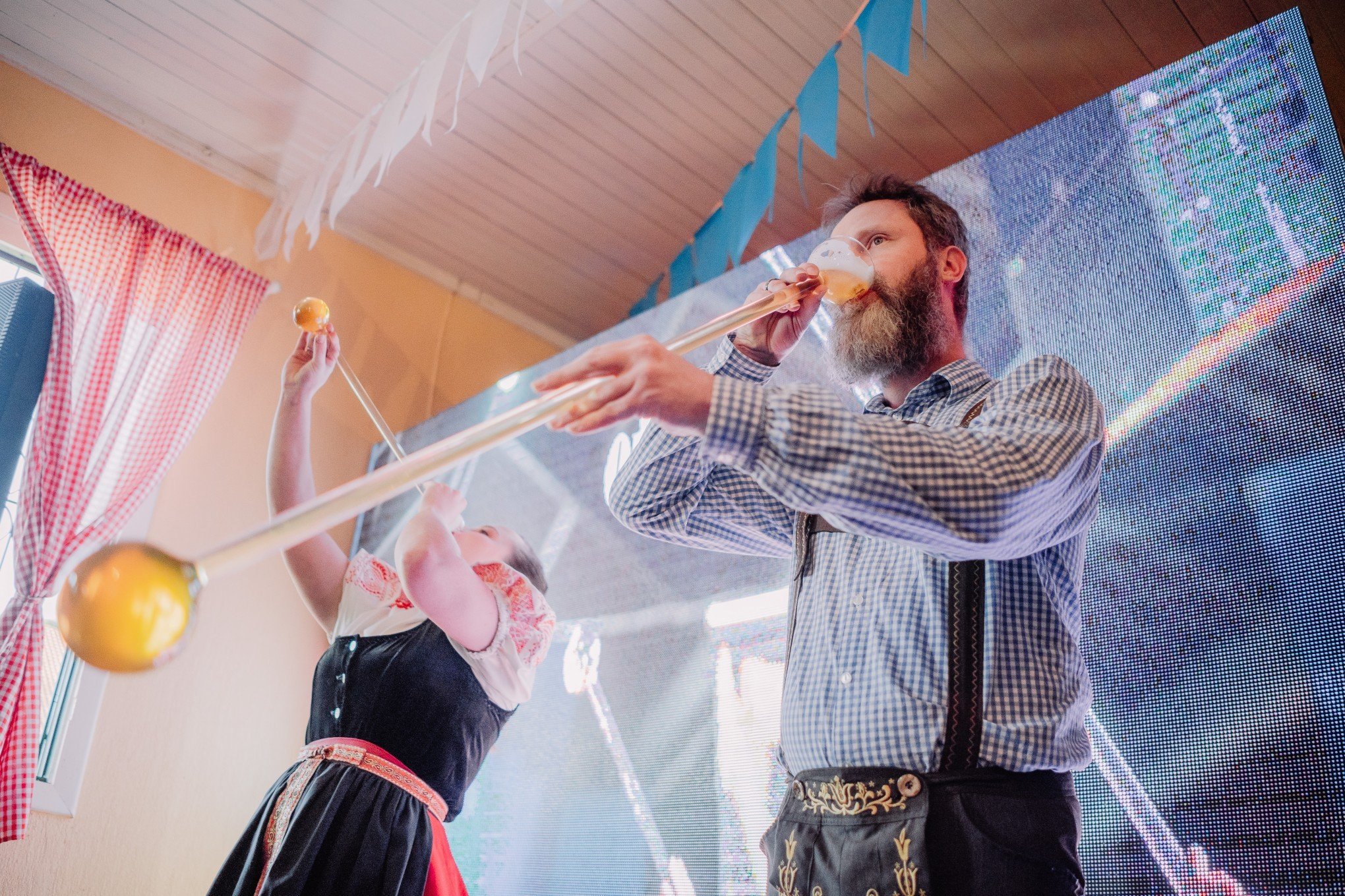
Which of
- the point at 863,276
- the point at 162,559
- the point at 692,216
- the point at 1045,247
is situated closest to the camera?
the point at 162,559

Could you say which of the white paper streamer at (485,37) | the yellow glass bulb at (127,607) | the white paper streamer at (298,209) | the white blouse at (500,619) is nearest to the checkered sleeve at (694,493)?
the white blouse at (500,619)

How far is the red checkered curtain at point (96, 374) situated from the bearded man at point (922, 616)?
219 centimetres

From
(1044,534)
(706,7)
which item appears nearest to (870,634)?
(1044,534)

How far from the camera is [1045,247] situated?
1.89 m

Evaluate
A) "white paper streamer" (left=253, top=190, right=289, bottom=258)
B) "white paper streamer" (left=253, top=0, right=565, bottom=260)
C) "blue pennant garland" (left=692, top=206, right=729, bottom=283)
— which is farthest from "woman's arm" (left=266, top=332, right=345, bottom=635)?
"white paper streamer" (left=253, top=190, right=289, bottom=258)

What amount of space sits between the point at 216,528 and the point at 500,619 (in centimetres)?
172

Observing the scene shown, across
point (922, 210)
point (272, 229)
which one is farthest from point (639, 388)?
point (272, 229)

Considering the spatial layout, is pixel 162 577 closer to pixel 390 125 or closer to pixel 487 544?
pixel 487 544

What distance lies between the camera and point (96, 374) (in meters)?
2.82

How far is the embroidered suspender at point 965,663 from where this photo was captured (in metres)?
0.95

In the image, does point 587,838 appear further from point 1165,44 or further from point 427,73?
point 1165,44

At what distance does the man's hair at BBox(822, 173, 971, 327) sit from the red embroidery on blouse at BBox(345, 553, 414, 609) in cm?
102

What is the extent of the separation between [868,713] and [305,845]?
3.19 feet

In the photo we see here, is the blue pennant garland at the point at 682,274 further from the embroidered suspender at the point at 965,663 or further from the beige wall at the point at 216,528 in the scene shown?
the embroidered suspender at the point at 965,663
